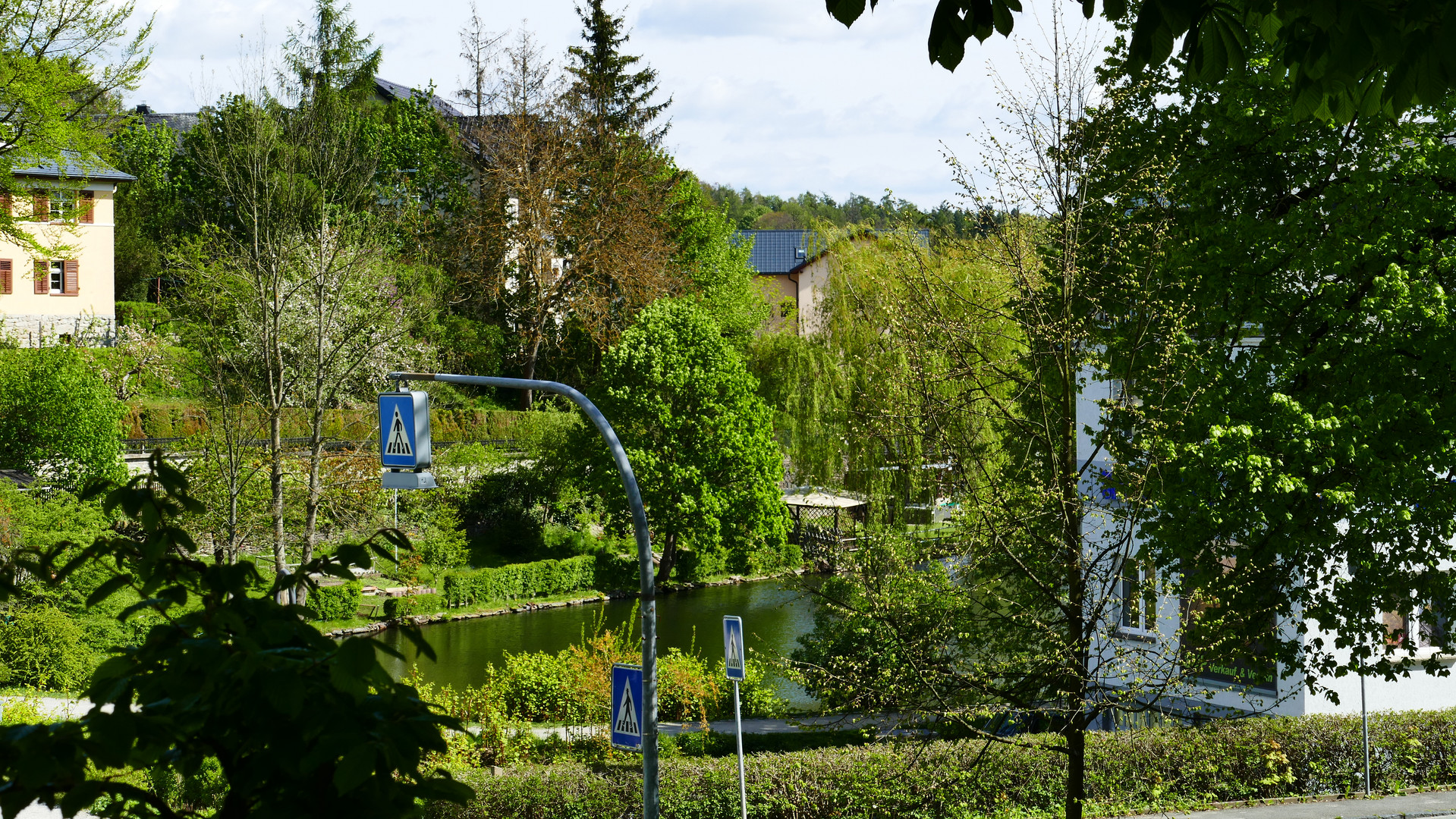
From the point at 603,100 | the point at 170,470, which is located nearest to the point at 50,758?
the point at 170,470

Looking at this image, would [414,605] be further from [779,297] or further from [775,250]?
[775,250]

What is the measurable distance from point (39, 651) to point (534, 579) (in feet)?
54.7

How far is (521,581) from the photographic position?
3556cm

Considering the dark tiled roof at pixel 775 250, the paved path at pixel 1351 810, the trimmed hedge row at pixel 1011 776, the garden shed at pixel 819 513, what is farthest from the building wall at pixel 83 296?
the paved path at pixel 1351 810

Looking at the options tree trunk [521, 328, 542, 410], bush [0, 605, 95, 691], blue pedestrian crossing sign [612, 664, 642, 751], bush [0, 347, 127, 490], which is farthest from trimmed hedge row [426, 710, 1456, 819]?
tree trunk [521, 328, 542, 410]

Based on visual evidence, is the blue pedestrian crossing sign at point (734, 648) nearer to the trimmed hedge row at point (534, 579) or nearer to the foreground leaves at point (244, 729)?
the foreground leaves at point (244, 729)

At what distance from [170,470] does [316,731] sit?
3.83 feet

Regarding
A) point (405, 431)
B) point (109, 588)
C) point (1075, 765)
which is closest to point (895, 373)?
point (1075, 765)

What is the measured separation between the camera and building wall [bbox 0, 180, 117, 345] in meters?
44.1

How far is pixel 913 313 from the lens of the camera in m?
12.6

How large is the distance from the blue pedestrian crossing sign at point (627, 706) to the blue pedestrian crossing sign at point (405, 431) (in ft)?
8.45

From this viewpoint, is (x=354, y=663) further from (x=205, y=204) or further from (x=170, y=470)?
(x=205, y=204)

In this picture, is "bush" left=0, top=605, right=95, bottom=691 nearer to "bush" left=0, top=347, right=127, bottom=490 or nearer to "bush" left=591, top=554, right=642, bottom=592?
"bush" left=0, top=347, right=127, bottom=490

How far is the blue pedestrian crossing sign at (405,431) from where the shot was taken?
9.96 m
